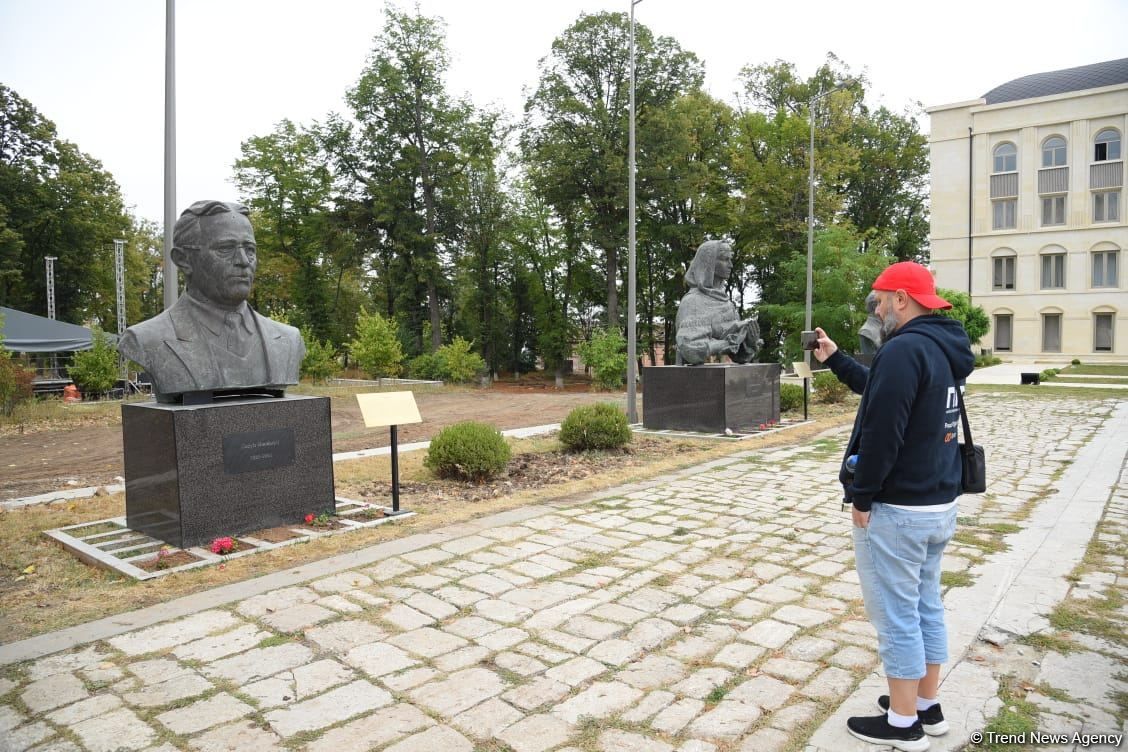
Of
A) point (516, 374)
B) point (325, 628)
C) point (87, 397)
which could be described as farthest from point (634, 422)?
point (516, 374)

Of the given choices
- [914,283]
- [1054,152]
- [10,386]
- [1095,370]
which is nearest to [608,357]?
[10,386]

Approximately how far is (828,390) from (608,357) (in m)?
11.3

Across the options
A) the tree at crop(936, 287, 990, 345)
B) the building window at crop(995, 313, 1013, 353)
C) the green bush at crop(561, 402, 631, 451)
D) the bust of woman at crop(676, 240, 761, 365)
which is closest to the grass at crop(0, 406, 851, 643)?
the green bush at crop(561, 402, 631, 451)

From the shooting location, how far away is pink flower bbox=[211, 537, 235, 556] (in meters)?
5.88

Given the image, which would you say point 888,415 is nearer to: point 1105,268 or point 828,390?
point 828,390

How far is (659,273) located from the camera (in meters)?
38.1

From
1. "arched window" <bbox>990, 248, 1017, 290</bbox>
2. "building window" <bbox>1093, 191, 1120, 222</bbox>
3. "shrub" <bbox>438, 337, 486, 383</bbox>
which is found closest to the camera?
"shrub" <bbox>438, 337, 486, 383</bbox>

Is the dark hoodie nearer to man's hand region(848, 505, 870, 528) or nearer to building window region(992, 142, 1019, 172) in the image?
man's hand region(848, 505, 870, 528)

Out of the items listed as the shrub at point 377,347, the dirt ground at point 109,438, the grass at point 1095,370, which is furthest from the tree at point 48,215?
the grass at point 1095,370

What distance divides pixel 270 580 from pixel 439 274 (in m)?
31.0

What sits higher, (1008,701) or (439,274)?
(439,274)

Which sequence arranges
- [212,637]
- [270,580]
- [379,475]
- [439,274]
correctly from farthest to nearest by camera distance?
[439,274] < [379,475] < [270,580] < [212,637]

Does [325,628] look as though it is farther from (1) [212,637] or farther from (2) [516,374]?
(2) [516,374]

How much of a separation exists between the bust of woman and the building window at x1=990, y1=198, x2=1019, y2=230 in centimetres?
3880
